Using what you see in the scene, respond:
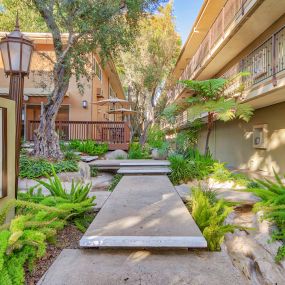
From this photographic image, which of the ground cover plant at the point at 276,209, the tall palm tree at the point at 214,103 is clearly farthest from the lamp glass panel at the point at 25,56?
the tall palm tree at the point at 214,103

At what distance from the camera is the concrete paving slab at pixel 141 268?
2377 millimetres

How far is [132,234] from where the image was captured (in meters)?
3.21

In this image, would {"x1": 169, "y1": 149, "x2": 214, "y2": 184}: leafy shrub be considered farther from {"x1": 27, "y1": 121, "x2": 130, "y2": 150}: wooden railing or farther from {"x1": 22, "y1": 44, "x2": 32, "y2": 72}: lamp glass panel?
{"x1": 27, "y1": 121, "x2": 130, "y2": 150}: wooden railing

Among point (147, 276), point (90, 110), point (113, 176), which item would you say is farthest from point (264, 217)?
point (90, 110)

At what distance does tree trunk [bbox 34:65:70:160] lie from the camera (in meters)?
8.24

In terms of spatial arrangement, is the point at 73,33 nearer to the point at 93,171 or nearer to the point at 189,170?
the point at 93,171

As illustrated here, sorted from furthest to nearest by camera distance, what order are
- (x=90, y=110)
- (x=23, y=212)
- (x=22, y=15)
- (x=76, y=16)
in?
(x=90, y=110) → (x=22, y=15) → (x=76, y=16) → (x=23, y=212)

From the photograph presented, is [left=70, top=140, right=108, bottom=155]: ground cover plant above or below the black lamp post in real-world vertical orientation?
below

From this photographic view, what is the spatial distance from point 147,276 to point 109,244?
697 mm

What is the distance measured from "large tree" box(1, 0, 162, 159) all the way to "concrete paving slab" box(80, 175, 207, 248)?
13.4ft

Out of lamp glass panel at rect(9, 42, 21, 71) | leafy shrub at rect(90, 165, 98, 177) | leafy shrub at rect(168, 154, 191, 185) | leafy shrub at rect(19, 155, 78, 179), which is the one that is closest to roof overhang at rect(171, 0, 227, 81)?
leafy shrub at rect(168, 154, 191, 185)

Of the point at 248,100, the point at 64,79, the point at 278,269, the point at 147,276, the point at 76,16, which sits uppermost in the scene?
the point at 76,16

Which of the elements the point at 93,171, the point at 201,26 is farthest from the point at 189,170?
the point at 201,26

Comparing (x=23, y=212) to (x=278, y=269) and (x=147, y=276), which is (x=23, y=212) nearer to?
(x=147, y=276)
